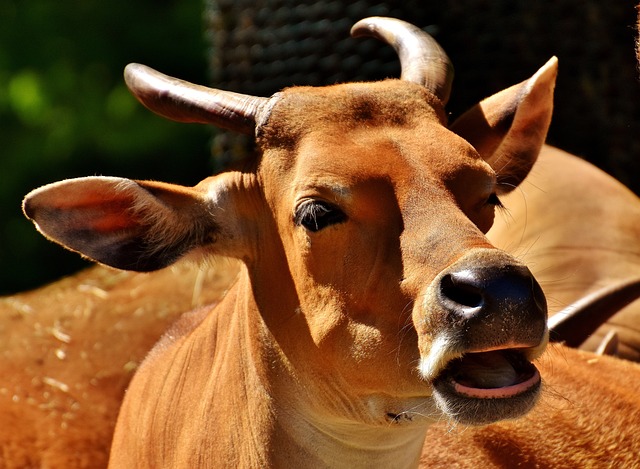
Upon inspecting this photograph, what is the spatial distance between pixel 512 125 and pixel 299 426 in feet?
4.46

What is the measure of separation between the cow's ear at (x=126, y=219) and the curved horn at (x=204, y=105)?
26cm

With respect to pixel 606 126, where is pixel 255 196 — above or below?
above

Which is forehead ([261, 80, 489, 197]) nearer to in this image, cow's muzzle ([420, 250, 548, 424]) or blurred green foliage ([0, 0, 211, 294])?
cow's muzzle ([420, 250, 548, 424])

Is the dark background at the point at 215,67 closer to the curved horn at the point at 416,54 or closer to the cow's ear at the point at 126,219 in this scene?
the curved horn at the point at 416,54

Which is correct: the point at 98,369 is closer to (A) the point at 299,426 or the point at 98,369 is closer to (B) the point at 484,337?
(A) the point at 299,426

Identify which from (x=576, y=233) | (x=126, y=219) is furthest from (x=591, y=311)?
(x=126, y=219)

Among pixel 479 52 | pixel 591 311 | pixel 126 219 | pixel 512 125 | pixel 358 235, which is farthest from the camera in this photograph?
pixel 479 52

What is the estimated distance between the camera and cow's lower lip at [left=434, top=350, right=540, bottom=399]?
310 cm

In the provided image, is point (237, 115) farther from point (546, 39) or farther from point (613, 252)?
point (546, 39)

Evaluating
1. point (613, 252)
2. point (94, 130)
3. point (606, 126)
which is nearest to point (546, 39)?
point (606, 126)

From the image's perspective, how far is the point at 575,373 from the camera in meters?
4.61

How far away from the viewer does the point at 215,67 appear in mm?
9328

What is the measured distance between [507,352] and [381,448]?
708mm

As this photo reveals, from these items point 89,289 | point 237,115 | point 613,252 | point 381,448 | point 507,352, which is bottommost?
point 89,289
